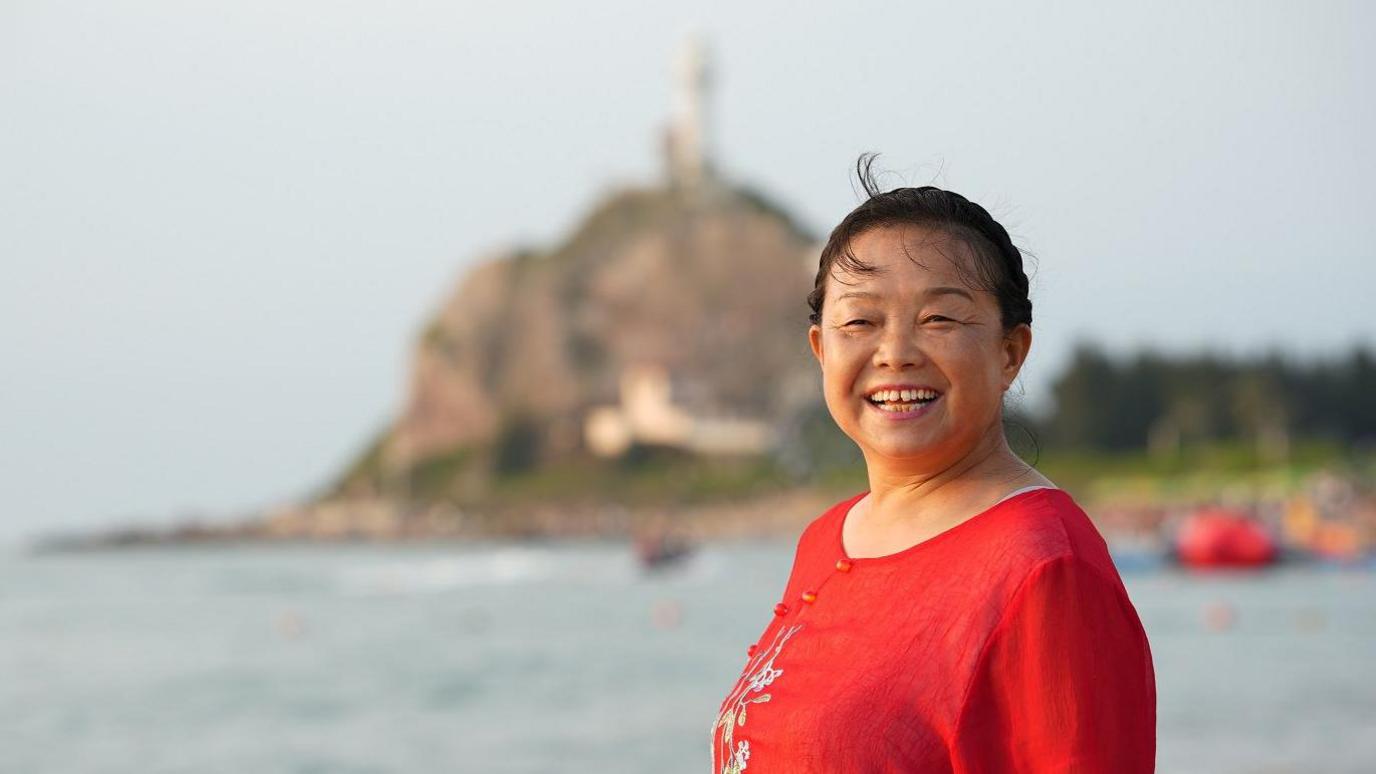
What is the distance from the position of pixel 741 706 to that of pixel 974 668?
33cm

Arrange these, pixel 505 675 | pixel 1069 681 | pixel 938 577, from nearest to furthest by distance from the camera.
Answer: pixel 1069 681 → pixel 938 577 → pixel 505 675

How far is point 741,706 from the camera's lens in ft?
5.74

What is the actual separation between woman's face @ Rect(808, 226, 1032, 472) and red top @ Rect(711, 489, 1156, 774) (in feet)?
0.35

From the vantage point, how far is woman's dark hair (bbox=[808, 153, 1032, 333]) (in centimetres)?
168

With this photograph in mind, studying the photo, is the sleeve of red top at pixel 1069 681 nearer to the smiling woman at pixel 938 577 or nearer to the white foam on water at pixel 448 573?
the smiling woman at pixel 938 577

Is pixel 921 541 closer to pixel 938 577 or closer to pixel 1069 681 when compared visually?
pixel 938 577

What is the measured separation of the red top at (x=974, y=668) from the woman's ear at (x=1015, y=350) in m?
0.17

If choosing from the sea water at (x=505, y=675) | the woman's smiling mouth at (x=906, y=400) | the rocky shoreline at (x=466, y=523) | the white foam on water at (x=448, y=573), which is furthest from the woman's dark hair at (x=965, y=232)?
the rocky shoreline at (x=466, y=523)

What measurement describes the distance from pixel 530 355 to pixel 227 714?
82516mm

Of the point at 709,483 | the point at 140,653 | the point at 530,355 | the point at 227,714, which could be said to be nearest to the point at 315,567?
the point at 709,483

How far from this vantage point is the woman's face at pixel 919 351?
167 cm

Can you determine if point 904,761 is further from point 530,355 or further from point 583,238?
point 583,238

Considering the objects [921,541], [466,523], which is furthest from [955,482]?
[466,523]

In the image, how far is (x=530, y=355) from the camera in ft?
336
